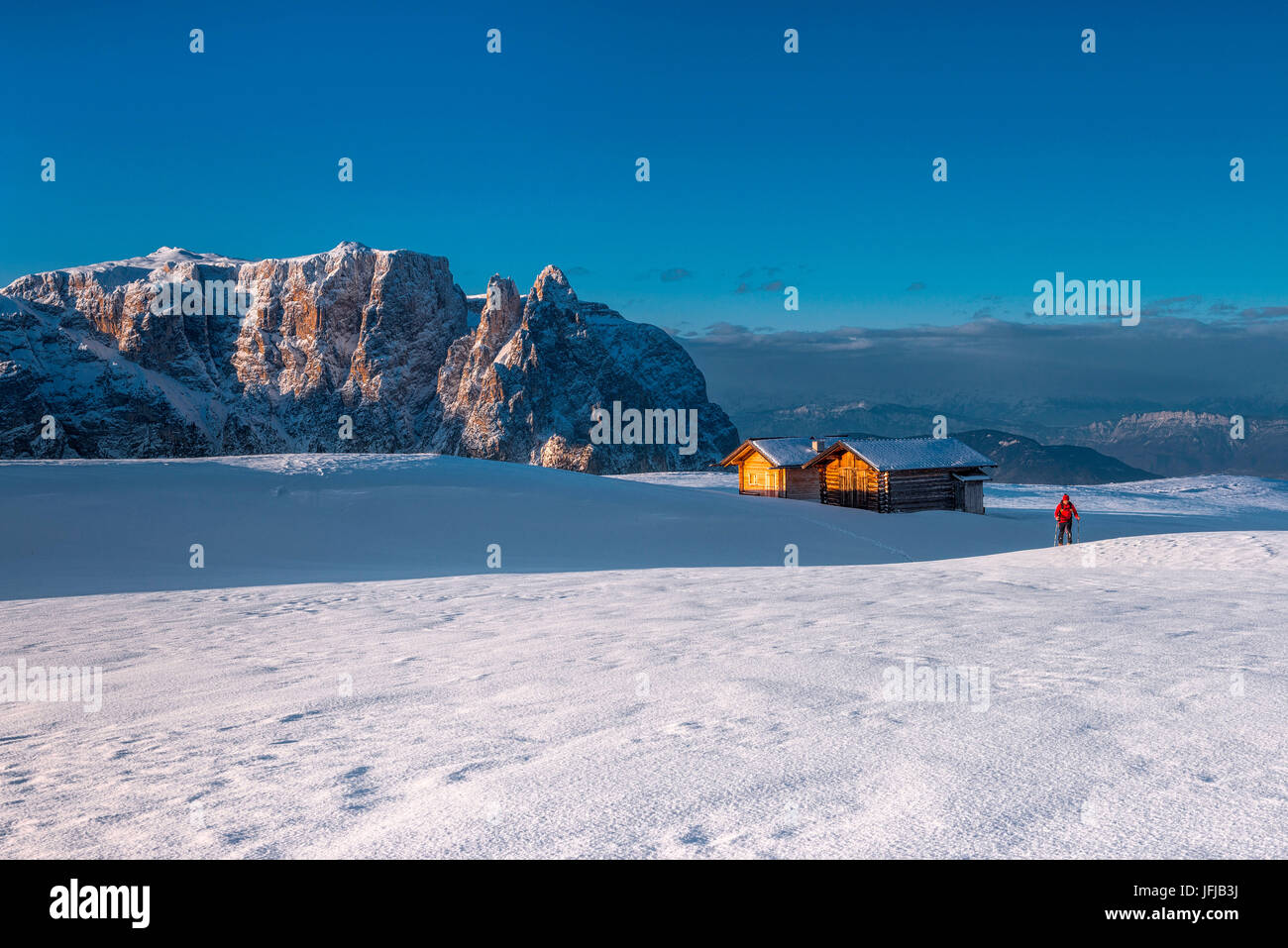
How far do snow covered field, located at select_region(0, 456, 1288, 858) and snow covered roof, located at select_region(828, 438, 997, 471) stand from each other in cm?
2129

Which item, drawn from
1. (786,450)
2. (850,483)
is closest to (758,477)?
(786,450)

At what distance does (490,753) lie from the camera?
15.8ft

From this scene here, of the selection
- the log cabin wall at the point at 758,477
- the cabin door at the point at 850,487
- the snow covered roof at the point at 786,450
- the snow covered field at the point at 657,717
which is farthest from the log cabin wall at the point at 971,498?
the snow covered field at the point at 657,717

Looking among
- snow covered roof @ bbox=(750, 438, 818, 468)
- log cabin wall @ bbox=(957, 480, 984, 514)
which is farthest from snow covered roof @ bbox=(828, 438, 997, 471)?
snow covered roof @ bbox=(750, 438, 818, 468)

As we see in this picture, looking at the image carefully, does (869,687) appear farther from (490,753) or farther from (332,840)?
(332,840)

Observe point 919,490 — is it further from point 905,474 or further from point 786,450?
point 786,450

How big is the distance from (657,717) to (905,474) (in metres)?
34.2

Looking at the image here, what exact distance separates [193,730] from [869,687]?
5.13 meters

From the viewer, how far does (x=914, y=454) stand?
1505 inches

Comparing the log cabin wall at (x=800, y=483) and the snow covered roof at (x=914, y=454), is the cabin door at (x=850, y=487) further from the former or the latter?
the log cabin wall at (x=800, y=483)

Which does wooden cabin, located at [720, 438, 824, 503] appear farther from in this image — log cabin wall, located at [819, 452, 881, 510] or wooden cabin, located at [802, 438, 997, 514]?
wooden cabin, located at [802, 438, 997, 514]

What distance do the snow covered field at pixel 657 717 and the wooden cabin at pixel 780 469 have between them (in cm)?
2620
